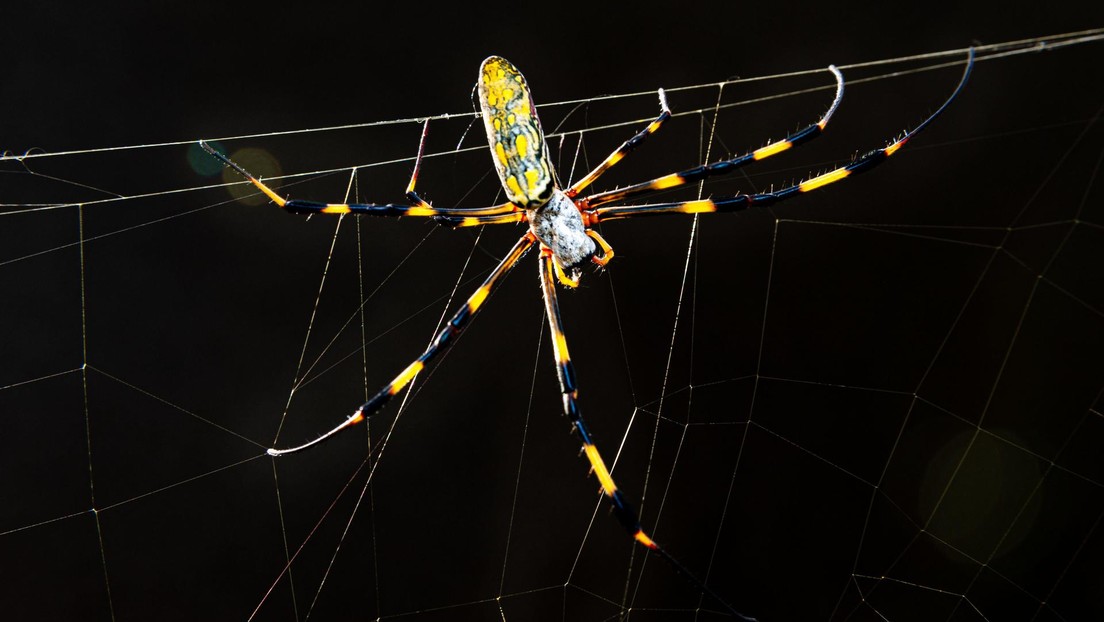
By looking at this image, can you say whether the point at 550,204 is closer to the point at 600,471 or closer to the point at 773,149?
the point at 773,149

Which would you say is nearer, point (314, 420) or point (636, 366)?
point (314, 420)

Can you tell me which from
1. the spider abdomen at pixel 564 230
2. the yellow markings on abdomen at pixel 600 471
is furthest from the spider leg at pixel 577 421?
the spider abdomen at pixel 564 230

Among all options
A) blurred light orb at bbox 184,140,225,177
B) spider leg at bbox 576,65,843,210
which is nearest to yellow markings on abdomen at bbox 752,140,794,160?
spider leg at bbox 576,65,843,210

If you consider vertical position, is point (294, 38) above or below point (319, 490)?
above

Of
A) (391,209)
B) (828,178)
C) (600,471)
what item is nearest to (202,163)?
(391,209)

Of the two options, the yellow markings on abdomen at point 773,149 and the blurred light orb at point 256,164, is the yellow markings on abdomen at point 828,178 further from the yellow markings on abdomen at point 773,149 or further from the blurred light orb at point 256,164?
the blurred light orb at point 256,164

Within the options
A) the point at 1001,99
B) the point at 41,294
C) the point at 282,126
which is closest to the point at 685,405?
the point at 1001,99

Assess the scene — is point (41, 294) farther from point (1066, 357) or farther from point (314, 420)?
point (1066, 357)
